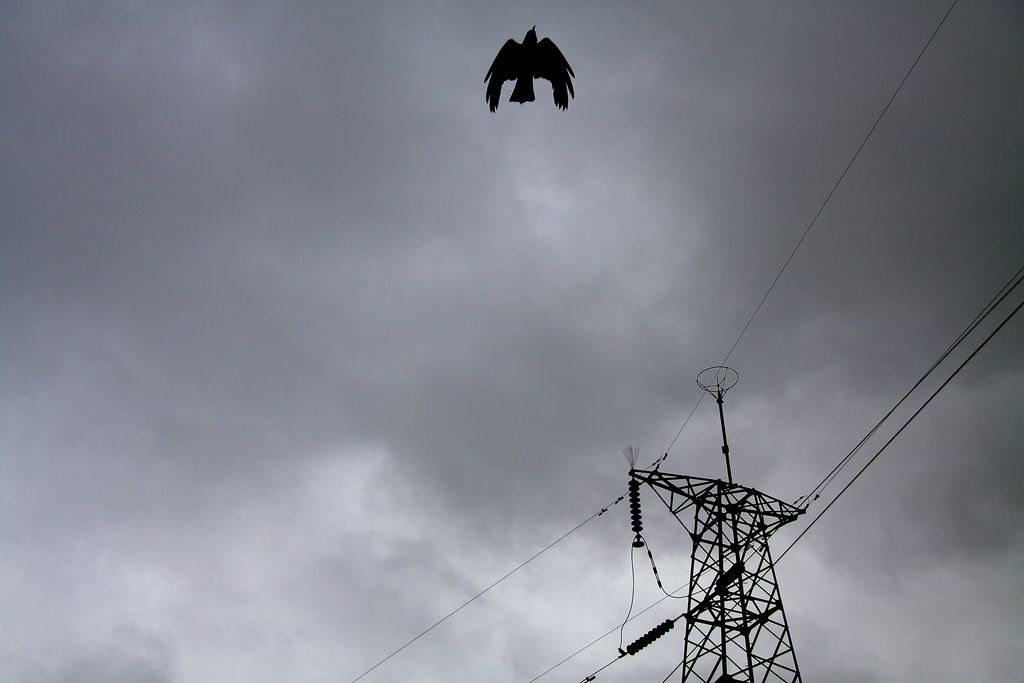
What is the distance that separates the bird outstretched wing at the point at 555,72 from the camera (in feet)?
56.0

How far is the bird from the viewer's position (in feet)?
55.7

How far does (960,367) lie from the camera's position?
566 inches

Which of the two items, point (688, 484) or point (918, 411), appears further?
point (688, 484)

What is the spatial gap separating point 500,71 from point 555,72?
1.24 m

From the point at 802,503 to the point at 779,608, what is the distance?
12.5ft

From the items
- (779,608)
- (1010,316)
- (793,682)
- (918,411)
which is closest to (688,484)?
(779,608)

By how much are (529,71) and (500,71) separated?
2.14 feet

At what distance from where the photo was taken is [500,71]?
56.2 ft

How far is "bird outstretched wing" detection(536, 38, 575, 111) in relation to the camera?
17078mm

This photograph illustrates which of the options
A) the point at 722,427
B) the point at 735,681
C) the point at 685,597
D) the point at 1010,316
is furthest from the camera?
the point at 722,427

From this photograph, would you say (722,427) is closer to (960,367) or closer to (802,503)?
(802,503)

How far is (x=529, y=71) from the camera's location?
17141 mm

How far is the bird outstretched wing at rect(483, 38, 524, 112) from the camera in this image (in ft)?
55.6

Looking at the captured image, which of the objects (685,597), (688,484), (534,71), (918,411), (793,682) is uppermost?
(534,71)
